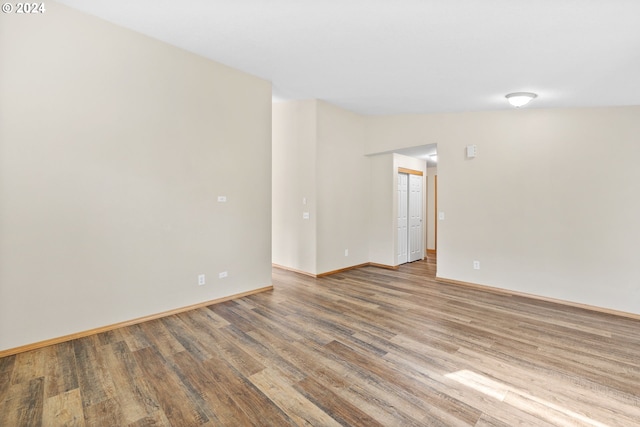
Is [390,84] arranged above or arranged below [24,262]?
above

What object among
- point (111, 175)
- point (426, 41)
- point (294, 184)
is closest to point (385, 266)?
point (294, 184)

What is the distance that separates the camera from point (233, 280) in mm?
3879

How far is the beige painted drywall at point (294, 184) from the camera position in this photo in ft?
16.4

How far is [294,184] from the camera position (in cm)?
530

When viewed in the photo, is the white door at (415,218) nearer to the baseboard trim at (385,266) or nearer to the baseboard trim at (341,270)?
the baseboard trim at (385,266)

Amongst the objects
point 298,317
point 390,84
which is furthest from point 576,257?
point 298,317

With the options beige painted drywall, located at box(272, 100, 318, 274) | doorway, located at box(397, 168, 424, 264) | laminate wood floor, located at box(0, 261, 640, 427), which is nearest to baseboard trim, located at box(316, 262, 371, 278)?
beige painted drywall, located at box(272, 100, 318, 274)

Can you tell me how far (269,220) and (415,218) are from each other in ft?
11.9

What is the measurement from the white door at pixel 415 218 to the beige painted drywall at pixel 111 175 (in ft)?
12.3

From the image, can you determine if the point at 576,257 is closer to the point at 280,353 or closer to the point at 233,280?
the point at 280,353

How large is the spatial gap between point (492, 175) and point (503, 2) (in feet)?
9.12

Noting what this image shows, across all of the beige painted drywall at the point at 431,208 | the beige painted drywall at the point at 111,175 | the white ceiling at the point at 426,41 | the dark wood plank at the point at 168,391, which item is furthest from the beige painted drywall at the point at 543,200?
the dark wood plank at the point at 168,391

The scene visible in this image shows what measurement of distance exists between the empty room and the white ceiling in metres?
0.02

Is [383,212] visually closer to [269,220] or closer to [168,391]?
[269,220]
